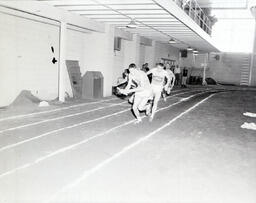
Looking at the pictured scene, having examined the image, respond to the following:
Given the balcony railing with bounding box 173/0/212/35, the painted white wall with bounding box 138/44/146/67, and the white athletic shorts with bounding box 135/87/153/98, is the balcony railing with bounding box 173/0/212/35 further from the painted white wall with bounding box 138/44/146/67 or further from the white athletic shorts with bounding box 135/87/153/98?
the white athletic shorts with bounding box 135/87/153/98

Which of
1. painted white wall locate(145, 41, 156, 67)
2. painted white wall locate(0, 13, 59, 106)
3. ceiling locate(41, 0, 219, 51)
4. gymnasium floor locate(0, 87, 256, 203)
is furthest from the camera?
painted white wall locate(145, 41, 156, 67)

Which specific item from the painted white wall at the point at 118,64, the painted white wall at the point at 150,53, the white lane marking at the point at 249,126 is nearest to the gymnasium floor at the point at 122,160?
the white lane marking at the point at 249,126

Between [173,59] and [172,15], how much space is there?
58.6 ft

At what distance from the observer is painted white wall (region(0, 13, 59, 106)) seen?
1076cm

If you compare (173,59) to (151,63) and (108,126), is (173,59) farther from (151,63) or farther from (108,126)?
(108,126)

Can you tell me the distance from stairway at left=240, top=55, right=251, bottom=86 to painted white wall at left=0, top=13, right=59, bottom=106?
24.8 metres

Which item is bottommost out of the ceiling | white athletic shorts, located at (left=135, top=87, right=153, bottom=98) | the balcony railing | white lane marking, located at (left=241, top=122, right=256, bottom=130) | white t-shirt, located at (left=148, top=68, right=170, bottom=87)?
white lane marking, located at (left=241, top=122, right=256, bottom=130)

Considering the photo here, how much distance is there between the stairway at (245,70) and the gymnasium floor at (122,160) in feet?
Result: 85.0

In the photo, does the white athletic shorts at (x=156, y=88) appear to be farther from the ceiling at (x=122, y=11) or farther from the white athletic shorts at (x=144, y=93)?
the ceiling at (x=122, y=11)

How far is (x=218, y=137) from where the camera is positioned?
24.9ft

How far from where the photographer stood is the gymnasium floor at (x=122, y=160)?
13.2ft

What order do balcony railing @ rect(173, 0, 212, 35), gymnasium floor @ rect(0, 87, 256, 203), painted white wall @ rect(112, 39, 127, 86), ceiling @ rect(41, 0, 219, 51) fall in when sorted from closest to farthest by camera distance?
gymnasium floor @ rect(0, 87, 256, 203)
ceiling @ rect(41, 0, 219, 51)
balcony railing @ rect(173, 0, 212, 35)
painted white wall @ rect(112, 39, 127, 86)

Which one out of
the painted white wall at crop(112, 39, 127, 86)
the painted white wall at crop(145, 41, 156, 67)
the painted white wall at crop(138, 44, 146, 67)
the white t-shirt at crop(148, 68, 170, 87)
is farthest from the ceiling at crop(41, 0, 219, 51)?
the painted white wall at crop(145, 41, 156, 67)

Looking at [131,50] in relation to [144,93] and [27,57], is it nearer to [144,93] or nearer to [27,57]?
[27,57]
